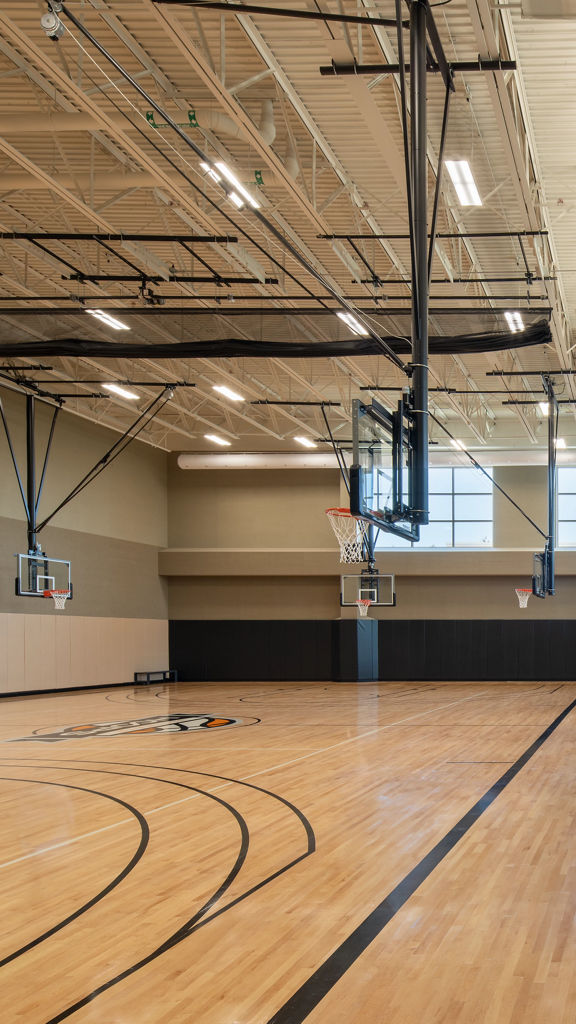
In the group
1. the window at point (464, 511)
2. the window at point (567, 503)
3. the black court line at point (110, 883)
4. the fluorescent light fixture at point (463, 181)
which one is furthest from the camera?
the window at point (464, 511)

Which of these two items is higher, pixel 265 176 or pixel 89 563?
pixel 265 176

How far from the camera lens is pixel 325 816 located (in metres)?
10.0

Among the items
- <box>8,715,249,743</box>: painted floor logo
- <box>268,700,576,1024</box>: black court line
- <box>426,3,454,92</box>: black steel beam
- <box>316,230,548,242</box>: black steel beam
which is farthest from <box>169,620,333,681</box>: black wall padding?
<box>426,3,454,92</box>: black steel beam

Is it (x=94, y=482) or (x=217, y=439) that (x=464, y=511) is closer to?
(x=217, y=439)

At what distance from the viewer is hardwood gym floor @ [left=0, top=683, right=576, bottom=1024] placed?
5.15 metres

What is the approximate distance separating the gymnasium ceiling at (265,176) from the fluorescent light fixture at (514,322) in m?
0.19

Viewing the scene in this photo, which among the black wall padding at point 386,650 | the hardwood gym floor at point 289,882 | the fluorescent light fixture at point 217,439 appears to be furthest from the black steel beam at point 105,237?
the black wall padding at point 386,650

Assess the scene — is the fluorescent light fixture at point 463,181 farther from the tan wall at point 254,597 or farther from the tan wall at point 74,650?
the tan wall at point 254,597

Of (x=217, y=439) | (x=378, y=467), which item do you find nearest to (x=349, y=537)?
(x=217, y=439)

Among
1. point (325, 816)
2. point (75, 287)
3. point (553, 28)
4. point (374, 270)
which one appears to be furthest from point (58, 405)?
point (325, 816)

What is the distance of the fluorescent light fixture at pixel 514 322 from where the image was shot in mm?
17469

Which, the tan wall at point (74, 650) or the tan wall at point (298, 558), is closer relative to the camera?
the tan wall at point (74, 650)

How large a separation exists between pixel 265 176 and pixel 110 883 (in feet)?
37.8

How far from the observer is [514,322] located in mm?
17703
